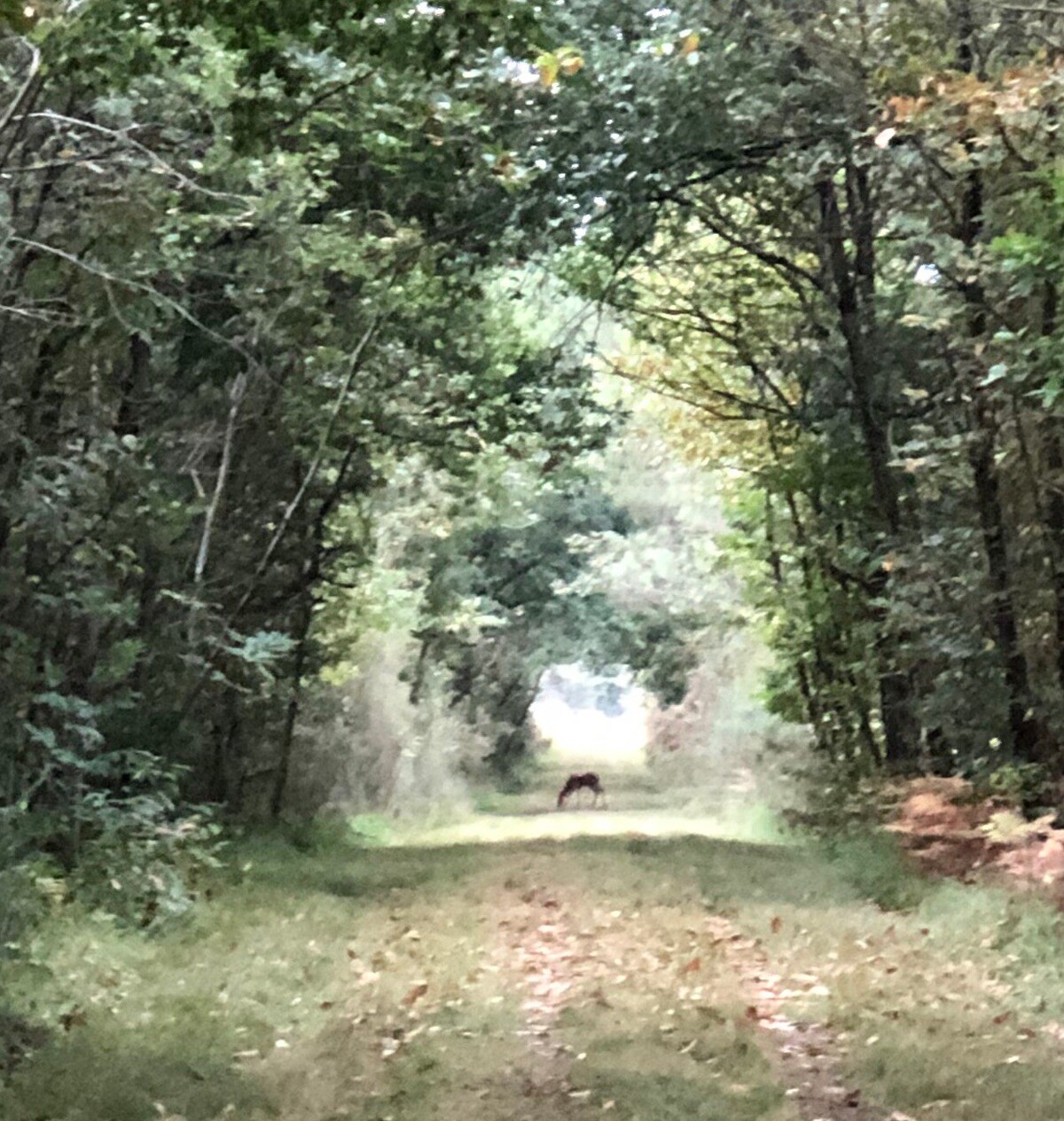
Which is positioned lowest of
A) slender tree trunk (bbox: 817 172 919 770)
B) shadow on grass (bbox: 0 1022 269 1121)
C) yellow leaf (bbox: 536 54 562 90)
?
shadow on grass (bbox: 0 1022 269 1121)

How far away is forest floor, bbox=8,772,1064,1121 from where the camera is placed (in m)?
5.57

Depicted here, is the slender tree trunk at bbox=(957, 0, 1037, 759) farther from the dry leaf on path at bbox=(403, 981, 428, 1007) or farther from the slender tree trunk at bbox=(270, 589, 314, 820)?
the slender tree trunk at bbox=(270, 589, 314, 820)

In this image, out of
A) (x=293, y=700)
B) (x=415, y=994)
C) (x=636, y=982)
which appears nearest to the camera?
(x=415, y=994)

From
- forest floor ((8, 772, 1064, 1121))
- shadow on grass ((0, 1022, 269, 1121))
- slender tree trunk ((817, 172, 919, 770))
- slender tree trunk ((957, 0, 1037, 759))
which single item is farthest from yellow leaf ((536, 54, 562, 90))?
slender tree trunk ((817, 172, 919, 770))

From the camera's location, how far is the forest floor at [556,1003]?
5574 mm

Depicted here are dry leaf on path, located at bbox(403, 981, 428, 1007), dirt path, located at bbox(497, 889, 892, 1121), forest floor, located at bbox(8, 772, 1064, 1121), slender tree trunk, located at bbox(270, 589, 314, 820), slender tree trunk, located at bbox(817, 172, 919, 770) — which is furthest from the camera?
slender tree trunk, located at bbox(270, 589, 314, 820)

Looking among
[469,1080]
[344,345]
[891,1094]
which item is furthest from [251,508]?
[891,1094]

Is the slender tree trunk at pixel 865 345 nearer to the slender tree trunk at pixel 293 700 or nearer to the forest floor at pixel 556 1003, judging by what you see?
the forest floor at pixel 556 1003

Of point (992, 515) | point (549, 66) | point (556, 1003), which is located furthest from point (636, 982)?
point (992, 515)

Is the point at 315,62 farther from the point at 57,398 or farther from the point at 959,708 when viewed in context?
the point at 959,708

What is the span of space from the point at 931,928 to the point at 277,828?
8.07m

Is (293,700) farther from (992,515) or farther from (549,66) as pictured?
(549,66)

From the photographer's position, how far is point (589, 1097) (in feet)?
18.3

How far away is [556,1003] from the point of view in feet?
24.1
